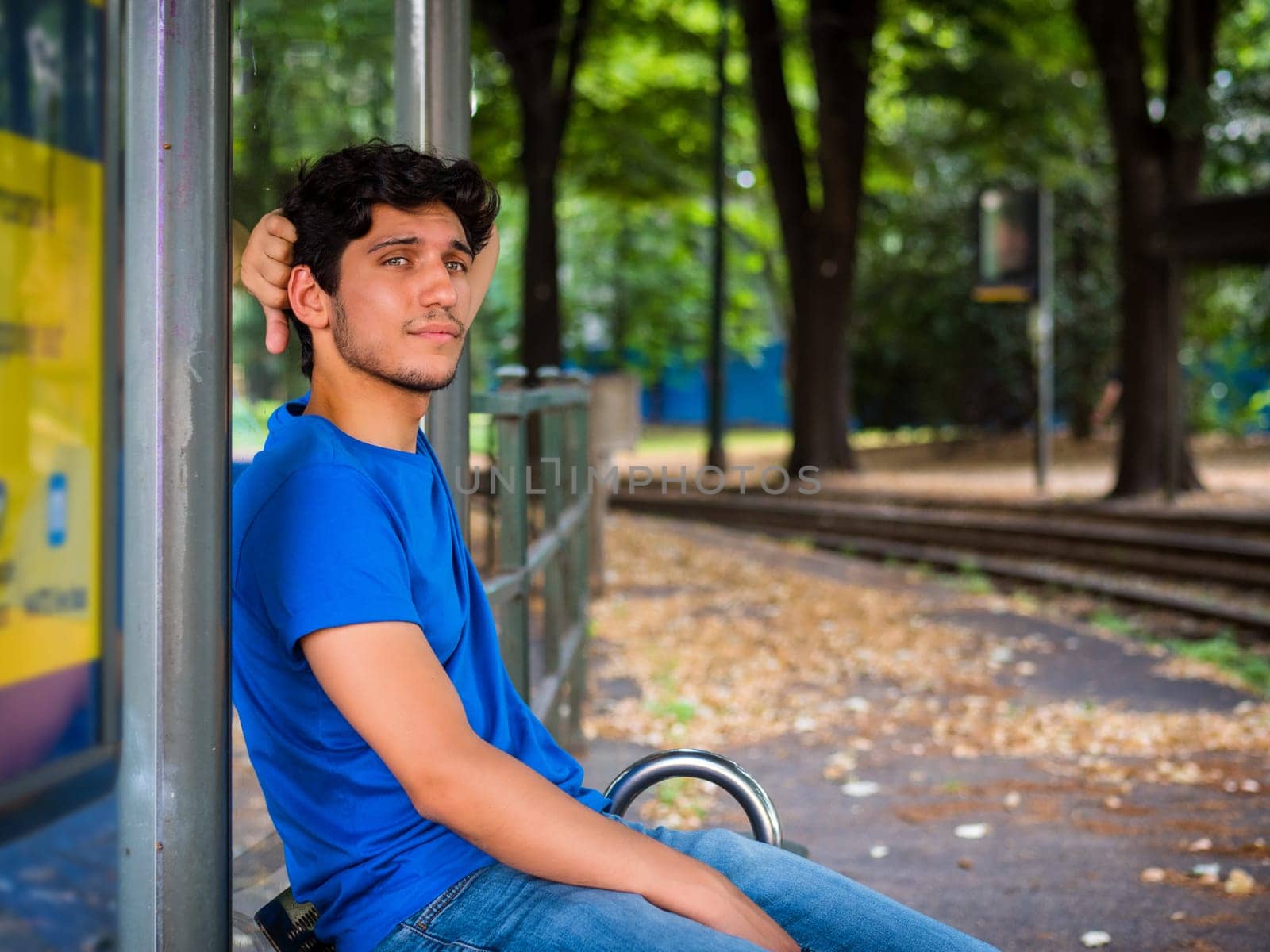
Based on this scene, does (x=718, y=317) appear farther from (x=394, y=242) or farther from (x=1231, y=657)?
(x=394, y=242)

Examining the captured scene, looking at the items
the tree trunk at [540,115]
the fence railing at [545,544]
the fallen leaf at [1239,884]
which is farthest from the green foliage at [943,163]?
the fallen leaf at [1239,884]

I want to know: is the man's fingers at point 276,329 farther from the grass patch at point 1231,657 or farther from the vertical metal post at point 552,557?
the grass patch at point 1231,657

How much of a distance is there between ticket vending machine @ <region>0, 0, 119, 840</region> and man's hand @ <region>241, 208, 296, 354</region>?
3.30 m

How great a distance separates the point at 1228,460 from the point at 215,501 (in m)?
21.6

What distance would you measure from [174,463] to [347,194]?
49 cm

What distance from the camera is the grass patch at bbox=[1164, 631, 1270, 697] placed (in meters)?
7.73

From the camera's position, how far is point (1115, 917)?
4160mm

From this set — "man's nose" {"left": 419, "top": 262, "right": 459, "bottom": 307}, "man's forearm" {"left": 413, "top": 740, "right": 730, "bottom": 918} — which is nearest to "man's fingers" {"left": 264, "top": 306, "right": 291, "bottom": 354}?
"man's nose" {"left": 419, "top": 262, "right": 459, "bottom": 307}

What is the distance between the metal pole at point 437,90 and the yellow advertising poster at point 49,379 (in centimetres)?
256

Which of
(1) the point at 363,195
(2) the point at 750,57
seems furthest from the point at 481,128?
(1) the point at 363,195

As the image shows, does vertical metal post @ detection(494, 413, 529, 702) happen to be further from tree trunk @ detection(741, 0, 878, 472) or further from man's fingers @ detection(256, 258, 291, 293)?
tree trunk @ detection(741, 0, 878, 472)

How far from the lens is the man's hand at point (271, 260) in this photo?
2.08m

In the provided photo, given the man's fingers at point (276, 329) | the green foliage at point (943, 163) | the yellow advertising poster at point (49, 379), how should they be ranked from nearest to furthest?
the man's fingers at point (276, 329)
the yellow advertising poster at point (49, 379)
the green foliage at point (943, 163)

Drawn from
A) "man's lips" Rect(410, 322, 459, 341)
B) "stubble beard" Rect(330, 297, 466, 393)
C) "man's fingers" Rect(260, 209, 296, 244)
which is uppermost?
"man's fingers" Rect(260, 209, 296, 244)
